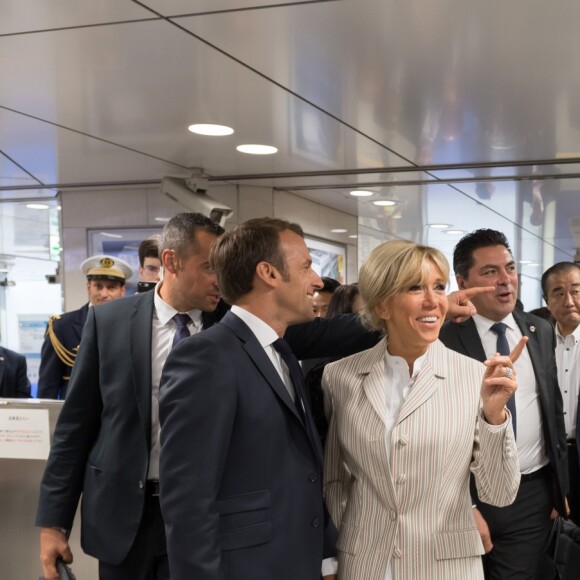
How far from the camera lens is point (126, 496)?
227cm

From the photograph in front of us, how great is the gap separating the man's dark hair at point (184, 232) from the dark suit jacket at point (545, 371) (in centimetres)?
115

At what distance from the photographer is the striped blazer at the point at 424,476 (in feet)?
6.40

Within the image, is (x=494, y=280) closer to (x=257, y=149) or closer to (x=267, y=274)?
(x=267, y=274)

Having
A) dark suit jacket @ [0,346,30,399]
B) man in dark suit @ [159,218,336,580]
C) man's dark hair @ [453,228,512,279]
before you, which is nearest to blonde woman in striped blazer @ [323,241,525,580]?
man in dark suit @ [159,218,336,580]

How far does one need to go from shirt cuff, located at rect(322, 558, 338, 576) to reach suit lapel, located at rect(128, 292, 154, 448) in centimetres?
67

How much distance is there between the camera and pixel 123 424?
2.28 m

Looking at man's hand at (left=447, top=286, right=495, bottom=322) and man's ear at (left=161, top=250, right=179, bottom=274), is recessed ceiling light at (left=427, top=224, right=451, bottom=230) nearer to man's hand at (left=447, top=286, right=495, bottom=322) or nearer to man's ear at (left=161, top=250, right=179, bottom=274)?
man's hand at (left=447, top=286, right=495, bottom=322)

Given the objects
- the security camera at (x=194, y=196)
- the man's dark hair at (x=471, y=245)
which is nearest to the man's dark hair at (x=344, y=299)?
the man's dark hair at (x=471, y=245)

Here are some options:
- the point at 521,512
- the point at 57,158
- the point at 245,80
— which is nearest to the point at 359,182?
the point at 57,158

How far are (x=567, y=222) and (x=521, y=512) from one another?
4.08m

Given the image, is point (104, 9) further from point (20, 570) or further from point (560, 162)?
point (560, 162)

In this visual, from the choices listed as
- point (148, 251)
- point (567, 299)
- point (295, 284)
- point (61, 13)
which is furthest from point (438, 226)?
point (295, 284)

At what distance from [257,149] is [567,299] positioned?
2.27 metres

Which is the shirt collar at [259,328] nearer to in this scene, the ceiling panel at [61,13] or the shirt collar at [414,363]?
the shirt collar at [414,363]
